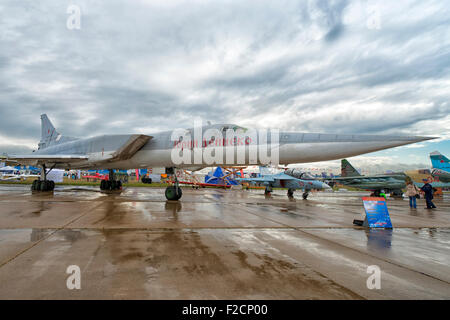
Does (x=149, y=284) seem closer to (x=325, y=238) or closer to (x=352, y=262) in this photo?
A: (x=352, y=262)

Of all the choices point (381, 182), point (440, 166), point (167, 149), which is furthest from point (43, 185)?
point (440, 166)

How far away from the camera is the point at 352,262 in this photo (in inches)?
116

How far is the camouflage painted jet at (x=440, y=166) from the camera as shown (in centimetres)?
1983

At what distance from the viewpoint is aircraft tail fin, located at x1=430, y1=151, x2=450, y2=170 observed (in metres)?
21.3

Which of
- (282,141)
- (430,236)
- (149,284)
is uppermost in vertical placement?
(282,141)

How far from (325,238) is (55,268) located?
3.95 m

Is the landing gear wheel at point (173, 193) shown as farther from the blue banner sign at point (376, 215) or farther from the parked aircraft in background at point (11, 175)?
the parked aircraft in background at point (11, 175)

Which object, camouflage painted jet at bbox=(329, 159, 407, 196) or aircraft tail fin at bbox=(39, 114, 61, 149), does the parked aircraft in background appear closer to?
aircraft tail fin at bbox=(39, 114, 61, 149)

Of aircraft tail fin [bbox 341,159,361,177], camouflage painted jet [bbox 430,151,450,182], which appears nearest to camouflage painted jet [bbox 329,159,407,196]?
aircraft tail fin [bbox 341,159,361,177]

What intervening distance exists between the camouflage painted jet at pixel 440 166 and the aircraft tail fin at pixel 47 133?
1226 inches

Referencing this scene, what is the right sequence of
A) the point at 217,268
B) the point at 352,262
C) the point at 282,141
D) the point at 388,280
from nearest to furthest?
the point at 388,280 → the point at 217,268 → the point at 352,262 → the point at 282,141

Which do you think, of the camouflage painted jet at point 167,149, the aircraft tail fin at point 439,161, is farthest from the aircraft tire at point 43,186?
the aircraft tail fin at point 439,161

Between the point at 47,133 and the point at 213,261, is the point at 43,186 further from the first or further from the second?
the point at 213,261
